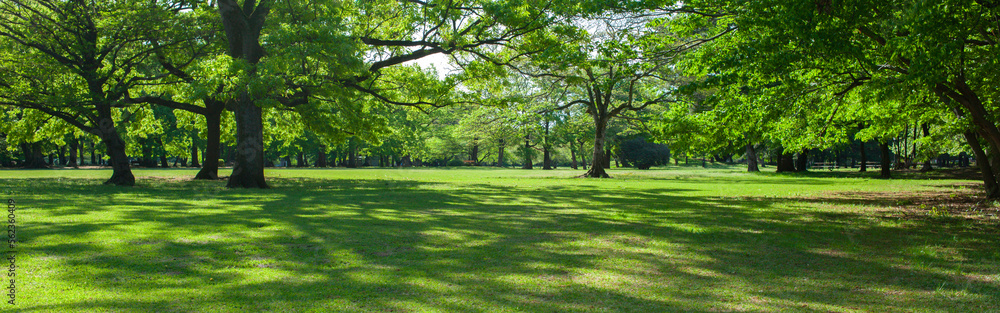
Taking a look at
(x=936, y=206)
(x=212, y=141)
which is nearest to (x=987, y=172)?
(x=936, y=206)

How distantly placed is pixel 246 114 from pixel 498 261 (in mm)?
16443

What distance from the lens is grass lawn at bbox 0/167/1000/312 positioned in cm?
449

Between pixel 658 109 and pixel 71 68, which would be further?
pixel 658 109

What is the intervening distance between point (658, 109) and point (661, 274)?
33349 mm

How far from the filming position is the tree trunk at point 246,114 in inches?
775

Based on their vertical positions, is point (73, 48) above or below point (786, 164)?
above

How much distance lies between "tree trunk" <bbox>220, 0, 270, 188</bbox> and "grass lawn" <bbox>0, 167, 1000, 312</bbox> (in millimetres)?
8613

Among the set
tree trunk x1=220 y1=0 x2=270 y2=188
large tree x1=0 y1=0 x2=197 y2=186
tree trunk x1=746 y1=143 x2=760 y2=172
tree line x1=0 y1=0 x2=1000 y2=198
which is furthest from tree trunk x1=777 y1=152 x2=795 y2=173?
large tree x1=0 y1=0 x2=197 y2=186

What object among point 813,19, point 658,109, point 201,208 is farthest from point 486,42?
point 658,109

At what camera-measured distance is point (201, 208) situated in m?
11.9

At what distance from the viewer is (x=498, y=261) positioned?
614 centimetres

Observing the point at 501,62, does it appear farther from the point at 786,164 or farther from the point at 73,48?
the point at 786,164

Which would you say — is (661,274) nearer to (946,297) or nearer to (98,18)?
(946,297)

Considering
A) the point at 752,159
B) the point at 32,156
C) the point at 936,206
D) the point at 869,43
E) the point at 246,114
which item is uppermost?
the point at 869,43
